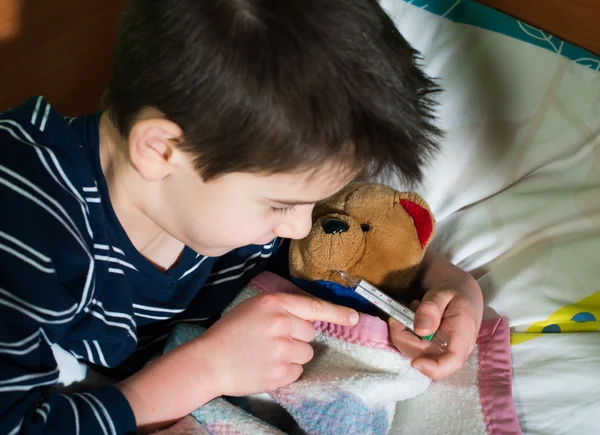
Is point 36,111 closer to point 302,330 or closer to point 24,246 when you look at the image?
point 24,246

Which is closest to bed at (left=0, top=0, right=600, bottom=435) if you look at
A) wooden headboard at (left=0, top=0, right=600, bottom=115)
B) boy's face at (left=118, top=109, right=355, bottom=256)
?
wooden headboard at (left=0, top=0, right=600, bottom=115)

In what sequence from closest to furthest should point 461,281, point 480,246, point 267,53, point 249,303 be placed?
1. point 267,53
2. point 249,303
3. point 461,281
4. point 480,246

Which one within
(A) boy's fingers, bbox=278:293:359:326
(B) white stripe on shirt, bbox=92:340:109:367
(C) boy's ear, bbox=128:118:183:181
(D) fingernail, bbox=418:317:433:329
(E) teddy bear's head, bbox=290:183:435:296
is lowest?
(B) white stripe on shirt, bbox=92:340:109:367

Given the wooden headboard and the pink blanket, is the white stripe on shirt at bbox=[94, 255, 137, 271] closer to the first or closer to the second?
the pink blanket

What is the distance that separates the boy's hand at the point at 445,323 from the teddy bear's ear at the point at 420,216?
0.22ft

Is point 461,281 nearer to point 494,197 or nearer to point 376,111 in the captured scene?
point 494,197

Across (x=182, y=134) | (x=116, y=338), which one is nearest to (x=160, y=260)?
(x=116, y=338)

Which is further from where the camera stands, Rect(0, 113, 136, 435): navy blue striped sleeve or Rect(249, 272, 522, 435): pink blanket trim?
Rect(249, 272, 522, 435): pink blanket trim

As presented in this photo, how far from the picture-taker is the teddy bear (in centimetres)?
72

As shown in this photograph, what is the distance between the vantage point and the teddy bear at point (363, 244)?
28.2 inches

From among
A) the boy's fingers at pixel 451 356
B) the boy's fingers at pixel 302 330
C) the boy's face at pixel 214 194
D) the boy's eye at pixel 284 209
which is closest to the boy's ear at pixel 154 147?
the boy's face at pixel 214 194

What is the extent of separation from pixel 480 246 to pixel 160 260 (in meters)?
0.46

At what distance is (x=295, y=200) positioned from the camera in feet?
1.97

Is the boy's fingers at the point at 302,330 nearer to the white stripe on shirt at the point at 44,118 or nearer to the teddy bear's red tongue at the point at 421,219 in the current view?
the teddy bear's red tongue at the point at 421,219
